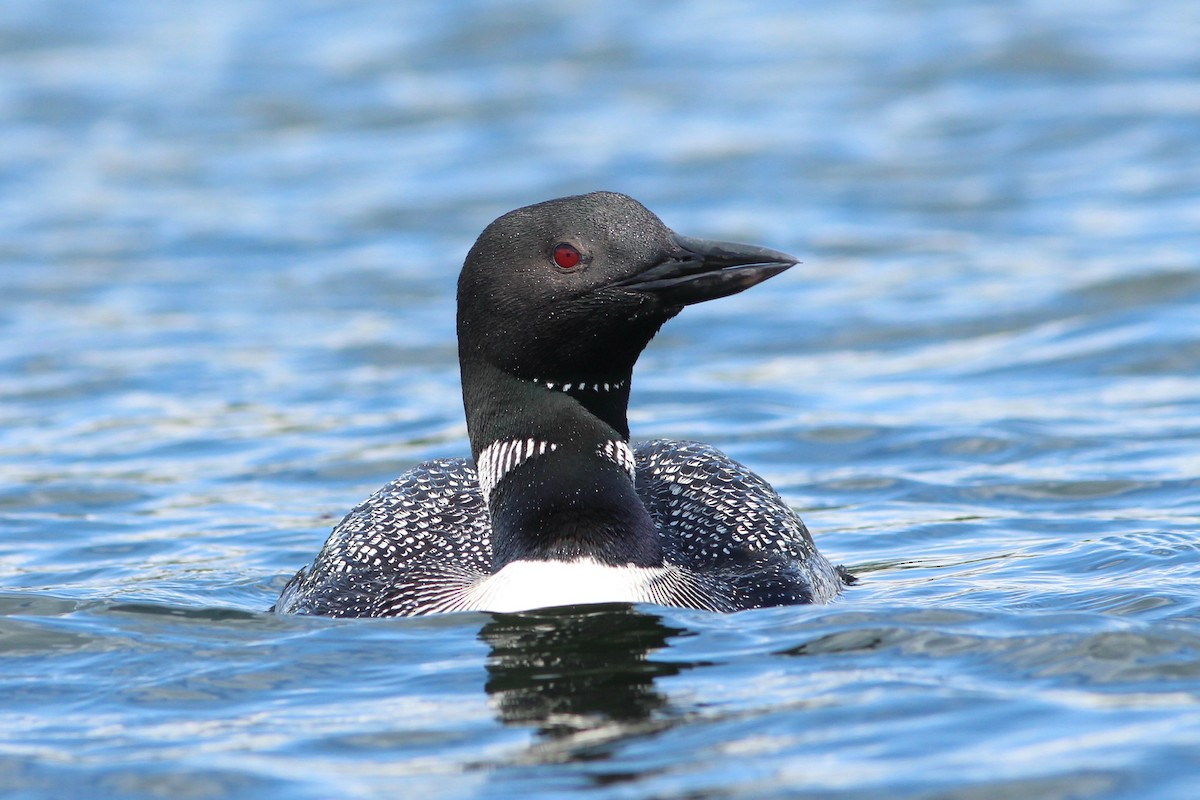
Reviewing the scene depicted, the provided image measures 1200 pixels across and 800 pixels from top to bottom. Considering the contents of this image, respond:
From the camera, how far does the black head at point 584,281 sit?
614cm

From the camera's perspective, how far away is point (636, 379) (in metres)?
11.9

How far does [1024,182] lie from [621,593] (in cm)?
1002

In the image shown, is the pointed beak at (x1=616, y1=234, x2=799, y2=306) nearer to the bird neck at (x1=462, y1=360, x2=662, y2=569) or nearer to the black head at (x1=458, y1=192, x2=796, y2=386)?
the black head at (x1=458, y1=192, x2=796, y2=386)

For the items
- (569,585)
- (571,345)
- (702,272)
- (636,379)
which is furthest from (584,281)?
(636,379)

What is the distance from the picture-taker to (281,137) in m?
18.2

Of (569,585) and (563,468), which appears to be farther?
(563,468)

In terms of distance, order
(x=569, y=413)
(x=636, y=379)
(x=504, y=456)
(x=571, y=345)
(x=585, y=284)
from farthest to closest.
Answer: (x=636, y=379)
(x=504, y=456)
(x=569, y=413)
(x=571, y=345)
(x=585, y=284)

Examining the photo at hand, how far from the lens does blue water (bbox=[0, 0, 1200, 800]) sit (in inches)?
208

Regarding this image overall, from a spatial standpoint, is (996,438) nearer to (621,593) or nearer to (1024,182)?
(621,593)

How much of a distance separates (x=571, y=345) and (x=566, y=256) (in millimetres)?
291

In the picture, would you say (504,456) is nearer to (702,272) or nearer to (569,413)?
(569,413)

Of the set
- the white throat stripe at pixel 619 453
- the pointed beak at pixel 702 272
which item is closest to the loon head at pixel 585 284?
the pointed beak at pixel 702 272

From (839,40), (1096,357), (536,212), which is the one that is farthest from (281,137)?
(536,212)

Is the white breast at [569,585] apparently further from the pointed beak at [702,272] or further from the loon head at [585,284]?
the pointed beak at [702,272]
